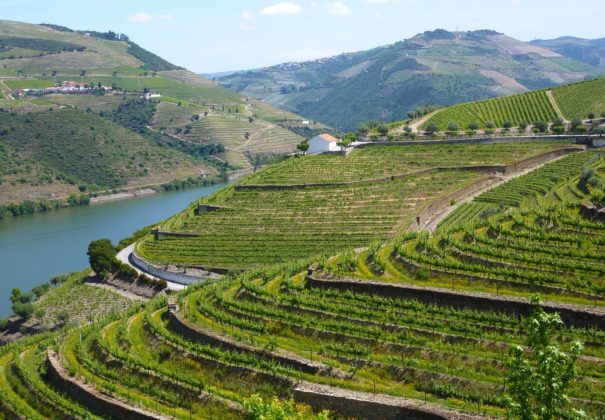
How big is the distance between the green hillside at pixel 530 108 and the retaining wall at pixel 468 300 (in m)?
50.6

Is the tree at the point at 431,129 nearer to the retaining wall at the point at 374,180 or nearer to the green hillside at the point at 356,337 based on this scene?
the retaining wall at the point at 374,180

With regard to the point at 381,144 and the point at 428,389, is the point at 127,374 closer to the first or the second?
the point at 428,389

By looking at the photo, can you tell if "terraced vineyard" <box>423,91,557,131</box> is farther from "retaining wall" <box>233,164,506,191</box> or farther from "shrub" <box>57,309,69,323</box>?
"shrub" <box>57,309,69,323</box>

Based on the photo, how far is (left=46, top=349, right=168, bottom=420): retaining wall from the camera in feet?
68.3

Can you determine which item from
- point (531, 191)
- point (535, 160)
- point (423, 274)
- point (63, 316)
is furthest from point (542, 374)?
point (535, 160)

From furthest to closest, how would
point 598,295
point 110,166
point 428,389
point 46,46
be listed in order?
point 46,46, point 110,166, point 598,295, point 428,389

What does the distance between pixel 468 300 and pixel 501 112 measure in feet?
192

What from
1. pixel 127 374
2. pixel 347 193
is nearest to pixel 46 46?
pixel 347 193

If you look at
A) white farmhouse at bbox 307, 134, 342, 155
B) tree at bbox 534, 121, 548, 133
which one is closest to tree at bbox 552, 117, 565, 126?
tree at bbox 534, 121, 548, 133

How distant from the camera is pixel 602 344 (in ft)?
65.2

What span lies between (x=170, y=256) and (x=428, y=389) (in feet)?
103

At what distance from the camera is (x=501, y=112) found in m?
77.5

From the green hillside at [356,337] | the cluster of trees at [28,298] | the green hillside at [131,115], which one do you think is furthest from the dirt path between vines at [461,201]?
the green hillside at [131,115]

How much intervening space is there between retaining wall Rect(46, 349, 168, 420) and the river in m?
27.7
